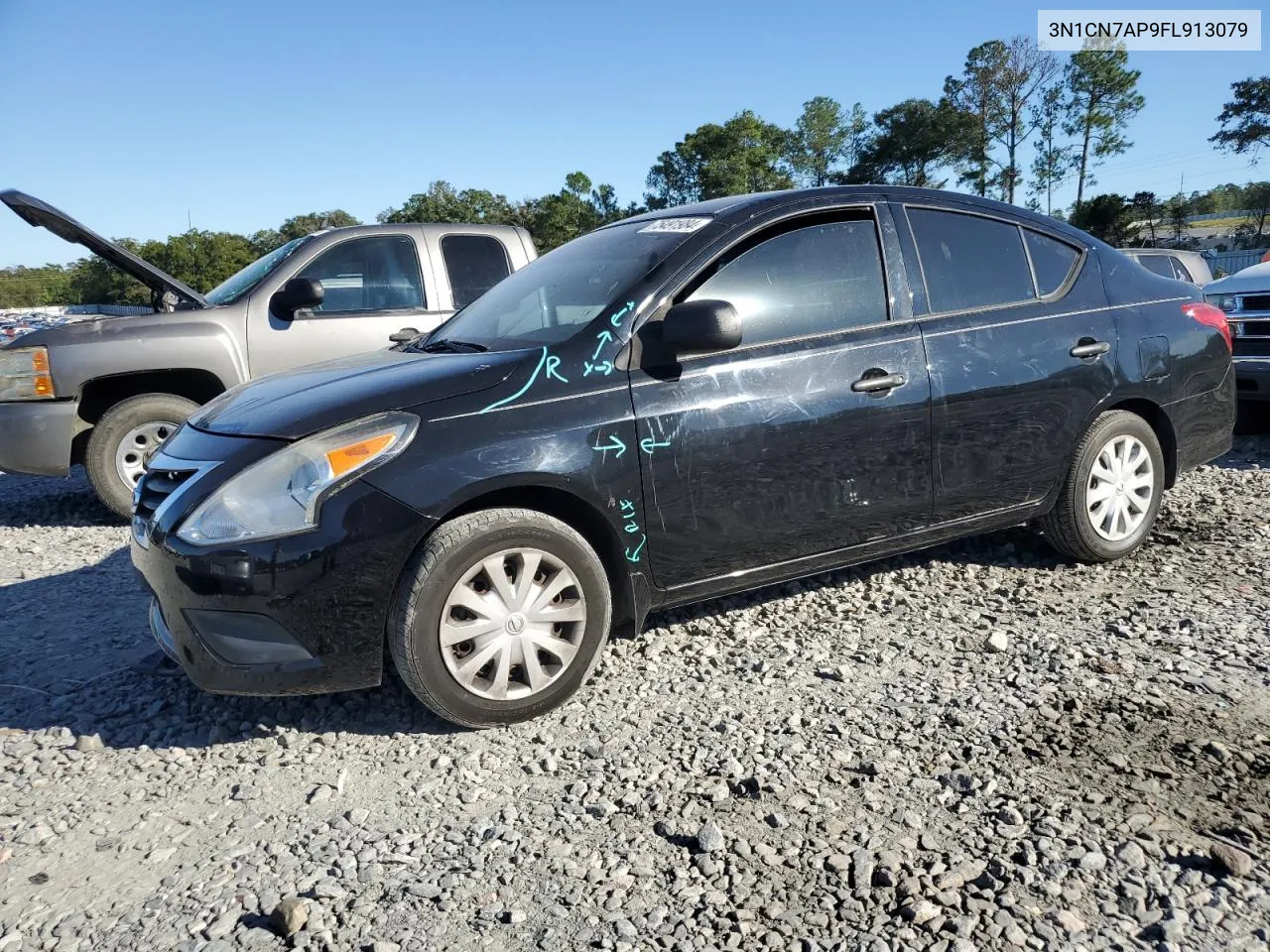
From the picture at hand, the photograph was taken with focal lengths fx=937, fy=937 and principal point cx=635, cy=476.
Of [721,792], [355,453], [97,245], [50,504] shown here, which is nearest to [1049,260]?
[721,792]

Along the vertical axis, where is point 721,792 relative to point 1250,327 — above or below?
below

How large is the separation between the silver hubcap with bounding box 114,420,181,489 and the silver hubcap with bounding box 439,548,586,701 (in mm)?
4328

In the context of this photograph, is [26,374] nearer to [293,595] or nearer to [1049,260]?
[293,595]

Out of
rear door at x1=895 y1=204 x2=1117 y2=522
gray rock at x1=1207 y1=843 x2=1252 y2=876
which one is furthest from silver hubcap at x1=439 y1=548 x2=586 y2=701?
gray rock at x1=1207 y1=843 x2=1252 y2=876

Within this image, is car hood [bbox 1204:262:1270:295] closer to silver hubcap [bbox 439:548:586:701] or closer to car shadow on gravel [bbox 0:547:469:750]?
silver hubcap [bbox 439:548:586:701]

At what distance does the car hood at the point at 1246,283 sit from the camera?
297 inches

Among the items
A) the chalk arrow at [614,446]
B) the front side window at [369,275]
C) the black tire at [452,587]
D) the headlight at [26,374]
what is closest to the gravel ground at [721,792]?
the black tire at [452,587]

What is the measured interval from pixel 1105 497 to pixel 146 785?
4170 mm

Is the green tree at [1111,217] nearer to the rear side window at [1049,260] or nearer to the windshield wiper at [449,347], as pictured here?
the rear side window at [1049,260]

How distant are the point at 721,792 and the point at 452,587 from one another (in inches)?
41.4

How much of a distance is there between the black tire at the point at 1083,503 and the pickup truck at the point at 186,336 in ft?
14.5

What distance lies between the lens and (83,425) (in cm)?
632

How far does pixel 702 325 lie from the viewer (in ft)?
10.6

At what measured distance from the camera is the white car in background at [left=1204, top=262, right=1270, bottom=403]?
286 inches
